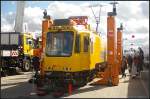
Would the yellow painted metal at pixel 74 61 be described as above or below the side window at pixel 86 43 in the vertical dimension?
below

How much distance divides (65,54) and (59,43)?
1.97 ft

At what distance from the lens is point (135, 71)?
88.8ft

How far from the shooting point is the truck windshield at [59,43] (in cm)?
1781

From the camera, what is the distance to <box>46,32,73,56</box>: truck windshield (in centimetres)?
1781

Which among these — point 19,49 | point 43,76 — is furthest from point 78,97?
point 19,49

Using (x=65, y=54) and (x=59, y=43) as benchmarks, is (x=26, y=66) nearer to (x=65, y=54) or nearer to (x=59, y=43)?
(x=59, y=43)

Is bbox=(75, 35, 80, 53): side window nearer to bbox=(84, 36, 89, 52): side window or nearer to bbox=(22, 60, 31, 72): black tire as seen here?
bbox=(84, 36, 89, 52): side window

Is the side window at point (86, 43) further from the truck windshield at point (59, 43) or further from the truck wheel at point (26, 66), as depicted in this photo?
the truck wheel at point (26, 66)

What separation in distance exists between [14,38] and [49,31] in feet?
48.4

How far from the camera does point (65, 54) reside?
1775 cm

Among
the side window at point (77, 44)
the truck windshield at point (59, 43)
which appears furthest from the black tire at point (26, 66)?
the side window at point (77, 44)

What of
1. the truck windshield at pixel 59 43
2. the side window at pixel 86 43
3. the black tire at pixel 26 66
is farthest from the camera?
the black tire at pixel 26 66

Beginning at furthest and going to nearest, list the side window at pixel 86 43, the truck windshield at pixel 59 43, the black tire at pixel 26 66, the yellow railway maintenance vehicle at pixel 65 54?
the black tire at pixel 26 66, the side window at pixel 86 43, the truck windshield at pixel 59 43, the yellow railway maintenance vehicle at pixel 65 54

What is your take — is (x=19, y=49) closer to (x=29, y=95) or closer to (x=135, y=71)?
(x=135, y=71)
